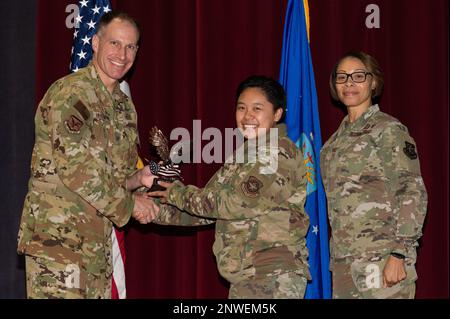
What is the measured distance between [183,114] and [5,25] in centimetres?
161

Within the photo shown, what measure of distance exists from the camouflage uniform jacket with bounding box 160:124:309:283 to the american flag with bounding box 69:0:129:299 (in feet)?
4.32

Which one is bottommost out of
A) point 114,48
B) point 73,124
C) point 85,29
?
point 73,124

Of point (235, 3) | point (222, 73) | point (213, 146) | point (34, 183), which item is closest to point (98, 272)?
point (34, 183)

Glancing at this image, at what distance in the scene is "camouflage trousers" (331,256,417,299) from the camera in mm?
3041

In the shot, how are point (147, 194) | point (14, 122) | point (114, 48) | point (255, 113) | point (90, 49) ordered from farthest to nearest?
point (14, 122), point (90, 49), point (147, 194), point (114, 48), point (255, 113)

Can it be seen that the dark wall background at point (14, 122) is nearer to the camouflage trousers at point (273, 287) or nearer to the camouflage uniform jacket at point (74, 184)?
the camouflage uniform jacket at point (74, 184)

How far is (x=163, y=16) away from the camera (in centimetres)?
443

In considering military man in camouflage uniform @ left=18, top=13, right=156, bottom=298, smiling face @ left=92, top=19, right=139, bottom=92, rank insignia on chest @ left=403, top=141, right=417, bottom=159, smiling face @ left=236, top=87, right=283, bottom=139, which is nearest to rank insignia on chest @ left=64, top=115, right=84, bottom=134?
military man in camouflage uniform @ left=18, top=13, right=156, bottom=298

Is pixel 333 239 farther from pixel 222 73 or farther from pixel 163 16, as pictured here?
pixel 163 16

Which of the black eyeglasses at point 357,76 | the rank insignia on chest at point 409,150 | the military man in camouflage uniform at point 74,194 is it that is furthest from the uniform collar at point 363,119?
the military man in camouflage uniform at point 74,194

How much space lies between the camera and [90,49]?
4.00m

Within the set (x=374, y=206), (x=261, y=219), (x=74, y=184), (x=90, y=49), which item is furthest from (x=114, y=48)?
(x=374, y=206)

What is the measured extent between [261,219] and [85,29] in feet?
6.46

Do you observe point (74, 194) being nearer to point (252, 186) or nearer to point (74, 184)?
point (74, 184)
